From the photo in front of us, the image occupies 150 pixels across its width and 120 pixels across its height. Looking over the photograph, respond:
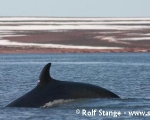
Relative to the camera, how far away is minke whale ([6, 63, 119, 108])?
2411cm

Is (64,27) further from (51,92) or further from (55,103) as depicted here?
(55,103)

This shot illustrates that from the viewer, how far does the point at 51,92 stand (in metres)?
24.4

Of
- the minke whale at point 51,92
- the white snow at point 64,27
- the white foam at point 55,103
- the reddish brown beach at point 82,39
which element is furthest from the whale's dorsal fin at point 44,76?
the white snow at point 64,27

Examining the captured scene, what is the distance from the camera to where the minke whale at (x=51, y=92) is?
24109mm

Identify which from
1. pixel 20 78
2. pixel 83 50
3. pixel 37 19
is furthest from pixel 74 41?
pixel 20 78

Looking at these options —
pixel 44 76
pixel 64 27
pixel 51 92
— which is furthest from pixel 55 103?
pixel 64 27

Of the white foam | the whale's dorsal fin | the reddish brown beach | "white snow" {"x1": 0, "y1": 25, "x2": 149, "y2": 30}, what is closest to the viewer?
the white foam

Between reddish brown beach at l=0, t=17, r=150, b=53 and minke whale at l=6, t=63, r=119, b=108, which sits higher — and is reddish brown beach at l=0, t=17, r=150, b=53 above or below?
above

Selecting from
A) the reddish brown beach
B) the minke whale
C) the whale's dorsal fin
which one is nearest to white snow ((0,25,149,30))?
the reddish brown beach

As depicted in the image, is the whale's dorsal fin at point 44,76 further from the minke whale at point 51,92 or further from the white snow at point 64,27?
the white snow at point 64,27

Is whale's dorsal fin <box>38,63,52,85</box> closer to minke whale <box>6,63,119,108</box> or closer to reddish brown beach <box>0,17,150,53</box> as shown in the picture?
minke whale <box>6,63,119,108</box>

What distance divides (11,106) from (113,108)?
2.83m

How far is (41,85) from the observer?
24562 millimetres

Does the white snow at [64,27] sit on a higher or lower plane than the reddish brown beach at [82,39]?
higher
